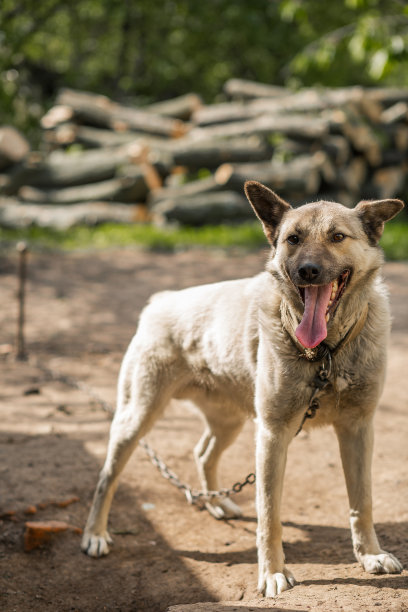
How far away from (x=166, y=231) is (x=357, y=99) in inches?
207

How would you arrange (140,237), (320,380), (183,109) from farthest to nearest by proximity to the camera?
1. (183,109)
2. (140,237)
3. (320,380)

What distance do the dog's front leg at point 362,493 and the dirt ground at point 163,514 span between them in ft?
0.26

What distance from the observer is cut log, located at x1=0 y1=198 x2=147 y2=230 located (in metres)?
14.1

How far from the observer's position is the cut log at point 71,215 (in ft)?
46.3

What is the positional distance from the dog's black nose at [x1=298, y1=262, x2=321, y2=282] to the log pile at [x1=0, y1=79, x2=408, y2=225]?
35.3ft

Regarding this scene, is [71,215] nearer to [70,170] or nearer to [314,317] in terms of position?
[70,170]

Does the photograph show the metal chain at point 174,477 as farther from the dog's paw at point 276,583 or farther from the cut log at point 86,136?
the cut log at point 86,136

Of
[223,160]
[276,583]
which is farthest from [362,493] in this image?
[223,160]

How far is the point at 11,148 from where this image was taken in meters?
15.2

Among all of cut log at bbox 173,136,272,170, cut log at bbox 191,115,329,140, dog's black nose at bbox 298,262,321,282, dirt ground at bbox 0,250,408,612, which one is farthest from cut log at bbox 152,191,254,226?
dog's black nose at bbox 298,262,321,282

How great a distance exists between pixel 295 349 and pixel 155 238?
31.8 ft

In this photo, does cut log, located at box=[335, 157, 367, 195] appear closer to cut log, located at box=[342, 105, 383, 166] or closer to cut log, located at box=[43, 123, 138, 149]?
cut log, located at box=[342, 105, 383, 166]

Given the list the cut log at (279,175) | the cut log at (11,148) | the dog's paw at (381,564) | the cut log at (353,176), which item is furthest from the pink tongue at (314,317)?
the cut log at (11,148)

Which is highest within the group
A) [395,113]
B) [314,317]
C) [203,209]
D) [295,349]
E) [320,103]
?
[320,103]
